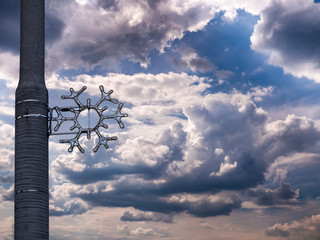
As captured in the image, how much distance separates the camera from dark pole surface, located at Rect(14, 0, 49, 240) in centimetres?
Answer: 2720

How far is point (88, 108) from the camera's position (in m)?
29.3

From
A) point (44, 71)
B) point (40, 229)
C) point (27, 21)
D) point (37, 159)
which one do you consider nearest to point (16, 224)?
point (40, 229)

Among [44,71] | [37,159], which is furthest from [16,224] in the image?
[44,71]

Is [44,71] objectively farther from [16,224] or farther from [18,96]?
[16,224]

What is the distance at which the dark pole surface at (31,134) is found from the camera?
27203mm

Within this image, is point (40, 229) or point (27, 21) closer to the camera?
point (40, 229)

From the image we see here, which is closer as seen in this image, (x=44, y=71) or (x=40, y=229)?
(x=40, y=229)

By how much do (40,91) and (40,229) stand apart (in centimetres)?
694

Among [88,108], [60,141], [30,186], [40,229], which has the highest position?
[88,108]

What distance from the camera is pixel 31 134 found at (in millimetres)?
27875

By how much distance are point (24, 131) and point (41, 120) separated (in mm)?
1020

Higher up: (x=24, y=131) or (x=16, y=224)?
(x=24, y=131)

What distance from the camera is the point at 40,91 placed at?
2850 cm

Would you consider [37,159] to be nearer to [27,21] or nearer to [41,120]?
[41,120]
